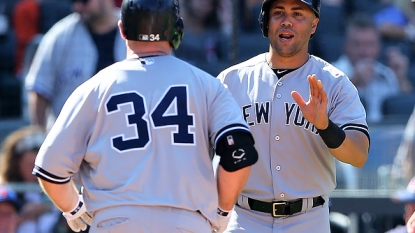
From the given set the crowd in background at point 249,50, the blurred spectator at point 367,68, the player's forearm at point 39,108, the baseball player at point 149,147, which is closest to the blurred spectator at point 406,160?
the crowd in background at point 249,50

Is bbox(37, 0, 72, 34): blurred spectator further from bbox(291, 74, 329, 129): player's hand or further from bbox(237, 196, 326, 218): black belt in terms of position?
bbox(291, 74, 329, 129): player's hand

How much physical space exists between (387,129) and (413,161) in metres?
0.62

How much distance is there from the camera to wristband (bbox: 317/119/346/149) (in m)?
3.39

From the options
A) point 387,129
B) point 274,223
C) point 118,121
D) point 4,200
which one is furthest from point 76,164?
point 387,129

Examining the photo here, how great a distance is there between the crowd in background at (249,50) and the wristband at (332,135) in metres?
2.81

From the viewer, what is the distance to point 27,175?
20.4 feet

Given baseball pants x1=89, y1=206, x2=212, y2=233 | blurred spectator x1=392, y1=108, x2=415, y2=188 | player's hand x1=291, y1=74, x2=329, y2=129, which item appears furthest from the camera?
blurred spectator x1=392, y1=108, x2=415, y2=188

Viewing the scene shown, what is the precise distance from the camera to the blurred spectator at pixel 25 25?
884cm

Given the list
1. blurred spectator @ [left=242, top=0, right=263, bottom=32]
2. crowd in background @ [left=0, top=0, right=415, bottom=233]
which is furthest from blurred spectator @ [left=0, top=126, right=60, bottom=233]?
blurred spectator @ [left=242, top=0, right=263, bottom=32]

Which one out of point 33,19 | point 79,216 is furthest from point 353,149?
point 33,19

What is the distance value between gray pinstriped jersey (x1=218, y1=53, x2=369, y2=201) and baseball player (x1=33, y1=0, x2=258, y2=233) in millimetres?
542

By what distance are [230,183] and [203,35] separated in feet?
19.4

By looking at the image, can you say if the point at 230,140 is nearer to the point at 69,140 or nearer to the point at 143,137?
the point at 143,137

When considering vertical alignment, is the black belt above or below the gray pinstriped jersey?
below
